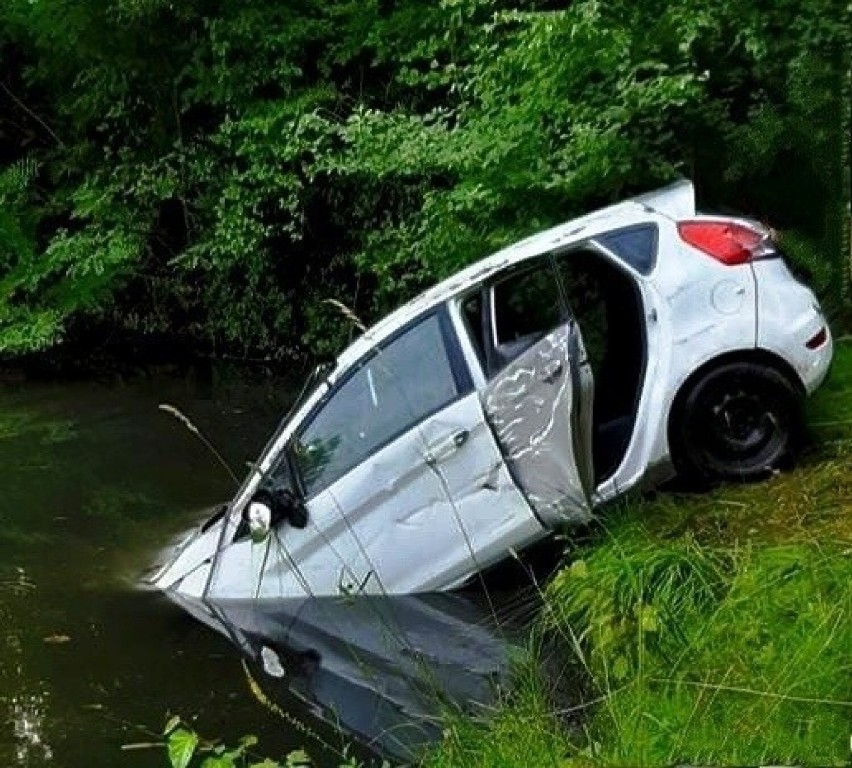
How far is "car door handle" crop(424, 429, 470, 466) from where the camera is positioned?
657 cm

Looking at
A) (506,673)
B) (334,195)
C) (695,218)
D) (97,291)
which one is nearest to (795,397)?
(695,218)

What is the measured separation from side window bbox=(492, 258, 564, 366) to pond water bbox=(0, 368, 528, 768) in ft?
4.41

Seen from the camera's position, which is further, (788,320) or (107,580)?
(107,580)

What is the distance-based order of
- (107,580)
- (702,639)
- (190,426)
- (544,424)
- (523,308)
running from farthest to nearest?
(107,580) < (523,308) < (544,424) < (190,426) < (702,639)

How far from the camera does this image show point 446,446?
659cm

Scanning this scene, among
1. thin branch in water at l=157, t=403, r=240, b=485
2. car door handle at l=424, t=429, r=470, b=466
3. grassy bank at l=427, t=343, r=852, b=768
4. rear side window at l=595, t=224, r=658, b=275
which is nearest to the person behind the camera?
grassy bank at l=427, t=343, r=852, b=768

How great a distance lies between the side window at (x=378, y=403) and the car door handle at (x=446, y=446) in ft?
0.54

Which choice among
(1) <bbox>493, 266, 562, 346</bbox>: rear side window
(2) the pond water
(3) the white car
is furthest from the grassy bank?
(1) <bbox>493, 266, 562, 346</bbox>: rear side window

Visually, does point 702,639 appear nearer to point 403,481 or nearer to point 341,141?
point 403,481

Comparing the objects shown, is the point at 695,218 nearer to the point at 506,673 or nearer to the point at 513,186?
the point at 506,673

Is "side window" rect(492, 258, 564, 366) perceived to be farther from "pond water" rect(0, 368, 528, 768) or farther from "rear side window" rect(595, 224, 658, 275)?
"pond water" rect(0, 368, 528, 768)

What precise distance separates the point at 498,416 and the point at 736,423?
1.24 metres

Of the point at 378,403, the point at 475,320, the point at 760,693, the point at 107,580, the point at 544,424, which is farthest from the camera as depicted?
the point at 107,580

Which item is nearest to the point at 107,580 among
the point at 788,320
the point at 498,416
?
the point at 498,416
